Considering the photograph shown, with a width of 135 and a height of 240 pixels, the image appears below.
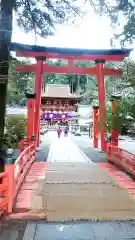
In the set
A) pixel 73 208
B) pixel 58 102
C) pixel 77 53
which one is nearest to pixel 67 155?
pixel 77 53

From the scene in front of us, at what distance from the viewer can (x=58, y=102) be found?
49062 millimetres

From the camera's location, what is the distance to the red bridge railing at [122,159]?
25.1ft

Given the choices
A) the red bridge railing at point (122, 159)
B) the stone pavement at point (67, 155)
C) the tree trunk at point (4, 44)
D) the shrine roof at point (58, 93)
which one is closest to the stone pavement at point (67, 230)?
the tree trunk at point (4, 44)

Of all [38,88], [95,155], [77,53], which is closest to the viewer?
[95,155]

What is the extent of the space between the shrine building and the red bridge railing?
124 feet

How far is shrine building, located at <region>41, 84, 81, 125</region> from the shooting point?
158 ft

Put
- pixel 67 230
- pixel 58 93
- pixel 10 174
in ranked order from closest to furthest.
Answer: pixel 67 230, pixel 10 174, pixel 58 93

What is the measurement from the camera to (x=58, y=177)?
7117 millimetres

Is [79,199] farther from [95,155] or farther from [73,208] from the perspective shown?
[95,155]

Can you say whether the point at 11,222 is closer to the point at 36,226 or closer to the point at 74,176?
Answer: the point at 36,226

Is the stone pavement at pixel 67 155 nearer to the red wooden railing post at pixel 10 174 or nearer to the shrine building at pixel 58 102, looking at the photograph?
the red wooden railing post at pixel 10 174

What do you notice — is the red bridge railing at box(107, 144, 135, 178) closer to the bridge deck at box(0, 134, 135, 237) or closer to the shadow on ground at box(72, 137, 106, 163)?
the bridge deck at box(0, 134, 135, 237)

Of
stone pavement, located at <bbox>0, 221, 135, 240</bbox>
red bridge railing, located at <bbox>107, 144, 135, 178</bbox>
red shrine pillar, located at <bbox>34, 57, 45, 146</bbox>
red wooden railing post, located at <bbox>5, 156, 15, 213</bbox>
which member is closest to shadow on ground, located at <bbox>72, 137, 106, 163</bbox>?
red bridge railing, located at <bbox>107, 144, 135, 178</bbox>

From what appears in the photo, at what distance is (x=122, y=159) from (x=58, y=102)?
40676 mm
